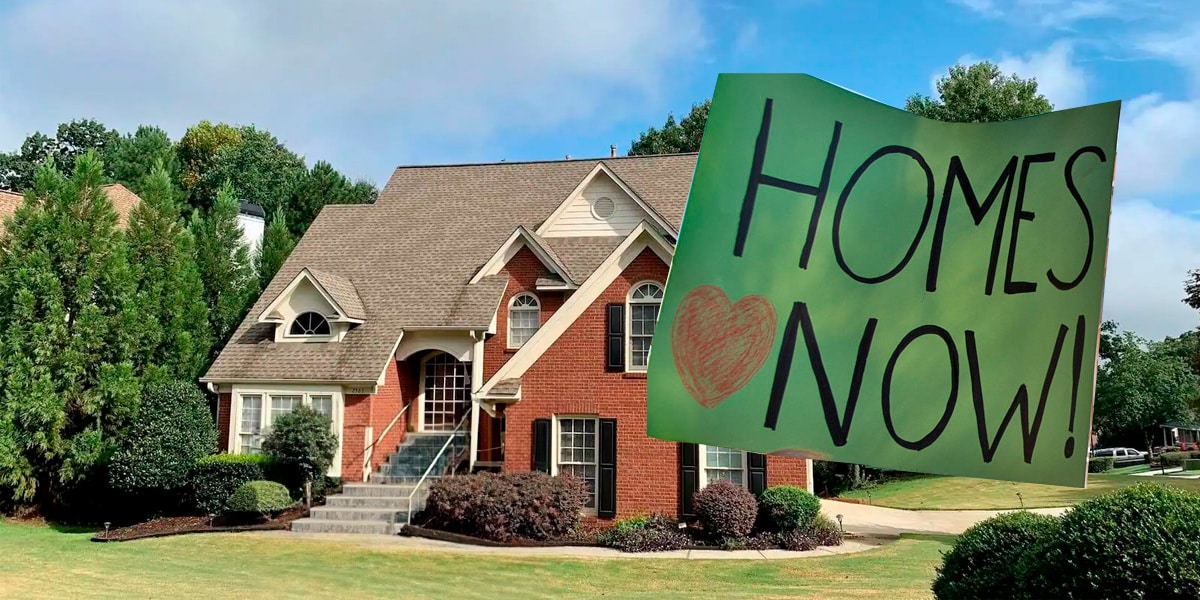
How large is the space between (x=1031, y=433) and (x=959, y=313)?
27.0 inches

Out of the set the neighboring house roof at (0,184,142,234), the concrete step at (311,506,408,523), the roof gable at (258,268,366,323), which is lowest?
the concrete step at (311,506,408,523)

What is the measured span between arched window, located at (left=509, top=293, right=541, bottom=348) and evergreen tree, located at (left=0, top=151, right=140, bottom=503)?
8.68 metres

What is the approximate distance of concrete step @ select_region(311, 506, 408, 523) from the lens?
16.6m

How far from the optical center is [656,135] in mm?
42562

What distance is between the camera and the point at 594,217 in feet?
68.2

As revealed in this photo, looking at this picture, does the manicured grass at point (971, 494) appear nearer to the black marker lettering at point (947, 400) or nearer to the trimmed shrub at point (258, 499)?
the trimmed shrub at point (258, 499)

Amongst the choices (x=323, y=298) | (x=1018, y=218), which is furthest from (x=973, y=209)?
(x=323, y=298)

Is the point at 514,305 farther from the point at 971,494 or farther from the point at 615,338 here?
the point at 971,494

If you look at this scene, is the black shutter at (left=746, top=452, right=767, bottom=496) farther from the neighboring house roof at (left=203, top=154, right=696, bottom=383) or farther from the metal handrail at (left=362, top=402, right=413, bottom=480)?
the metal handrail at (left=362, top=402, right=413, bottom=480)

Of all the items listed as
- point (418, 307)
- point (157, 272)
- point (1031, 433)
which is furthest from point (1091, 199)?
point (157, 272)

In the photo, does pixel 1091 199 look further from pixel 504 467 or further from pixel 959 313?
pixel 504 467

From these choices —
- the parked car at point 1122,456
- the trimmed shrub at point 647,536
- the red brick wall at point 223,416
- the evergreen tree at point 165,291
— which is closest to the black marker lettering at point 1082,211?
the trimmed shrub at point 647,536

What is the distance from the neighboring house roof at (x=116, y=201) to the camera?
2475 cm

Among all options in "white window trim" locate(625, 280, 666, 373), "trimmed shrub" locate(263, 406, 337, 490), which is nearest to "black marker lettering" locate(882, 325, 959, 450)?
"white window trim" locate(625, 280, 666, 373)
